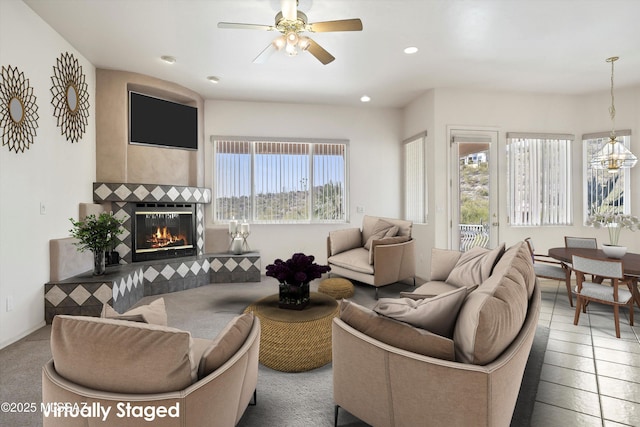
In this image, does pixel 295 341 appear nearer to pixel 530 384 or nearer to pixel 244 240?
pixel 530 384

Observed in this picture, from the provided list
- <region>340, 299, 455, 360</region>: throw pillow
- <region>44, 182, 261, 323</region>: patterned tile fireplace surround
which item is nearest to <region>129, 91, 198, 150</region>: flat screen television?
<region>44, 182, 261, 323</region>: patterned tile fireplace surround

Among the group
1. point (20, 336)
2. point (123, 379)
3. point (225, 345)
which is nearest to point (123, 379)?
point (123, 379)

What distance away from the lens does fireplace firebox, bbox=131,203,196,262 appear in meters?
4.30

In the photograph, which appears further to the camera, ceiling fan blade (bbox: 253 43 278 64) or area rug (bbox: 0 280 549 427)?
ceiling fan blade (bbox: 253 43 278 64)

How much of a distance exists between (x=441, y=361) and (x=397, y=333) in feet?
0.69

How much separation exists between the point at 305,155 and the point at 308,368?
4.01m

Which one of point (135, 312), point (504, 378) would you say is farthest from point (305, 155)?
point (504, 378)

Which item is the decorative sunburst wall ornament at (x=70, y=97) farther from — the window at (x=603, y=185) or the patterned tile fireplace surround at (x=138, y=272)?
the window at (x=603, y=185)

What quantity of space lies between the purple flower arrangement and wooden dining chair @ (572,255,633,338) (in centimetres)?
253

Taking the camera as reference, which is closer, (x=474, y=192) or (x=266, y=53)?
(x=266, y=53)

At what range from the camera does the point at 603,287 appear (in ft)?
9.70

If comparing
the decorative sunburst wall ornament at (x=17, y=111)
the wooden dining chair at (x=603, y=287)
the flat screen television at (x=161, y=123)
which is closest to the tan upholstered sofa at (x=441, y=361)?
the wooden dining chair at (x=603, y=287)

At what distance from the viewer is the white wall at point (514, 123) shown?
467cm

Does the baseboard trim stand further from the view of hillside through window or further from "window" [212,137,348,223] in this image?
the view of hillside through window
